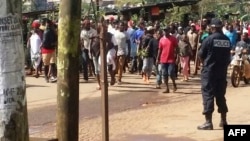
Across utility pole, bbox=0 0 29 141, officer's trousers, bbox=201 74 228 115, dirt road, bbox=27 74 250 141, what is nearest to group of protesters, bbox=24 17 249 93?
dirt road, bbox=27 74 250 141

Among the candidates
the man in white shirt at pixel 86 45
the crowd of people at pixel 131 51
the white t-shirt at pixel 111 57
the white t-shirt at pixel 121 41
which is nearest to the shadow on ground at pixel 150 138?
the crowd of people at pixel 131 51

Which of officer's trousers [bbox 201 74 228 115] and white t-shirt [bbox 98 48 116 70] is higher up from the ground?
white t-shirt [bbox 98 48 116 70]

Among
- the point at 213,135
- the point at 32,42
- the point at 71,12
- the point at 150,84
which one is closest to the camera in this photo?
the point at 71,12

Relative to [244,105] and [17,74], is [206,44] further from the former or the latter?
Result: [17,74]

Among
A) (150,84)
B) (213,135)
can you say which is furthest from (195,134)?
(150,84)

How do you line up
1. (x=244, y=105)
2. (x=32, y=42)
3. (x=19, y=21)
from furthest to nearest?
(x=32, y=42), (x=244, y=105), (x=19, y=21)

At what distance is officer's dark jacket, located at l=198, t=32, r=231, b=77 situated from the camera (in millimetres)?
9336

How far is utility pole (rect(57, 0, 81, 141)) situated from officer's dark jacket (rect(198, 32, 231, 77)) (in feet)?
14.4

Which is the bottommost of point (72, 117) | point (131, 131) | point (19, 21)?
point (131, 131)

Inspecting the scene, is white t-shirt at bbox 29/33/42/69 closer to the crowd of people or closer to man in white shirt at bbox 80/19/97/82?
the crowd of people

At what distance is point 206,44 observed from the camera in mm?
9375

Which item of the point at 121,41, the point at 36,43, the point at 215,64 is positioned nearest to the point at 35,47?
the point at 36,43

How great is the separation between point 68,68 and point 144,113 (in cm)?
638

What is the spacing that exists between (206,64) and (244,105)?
295 centimetres
